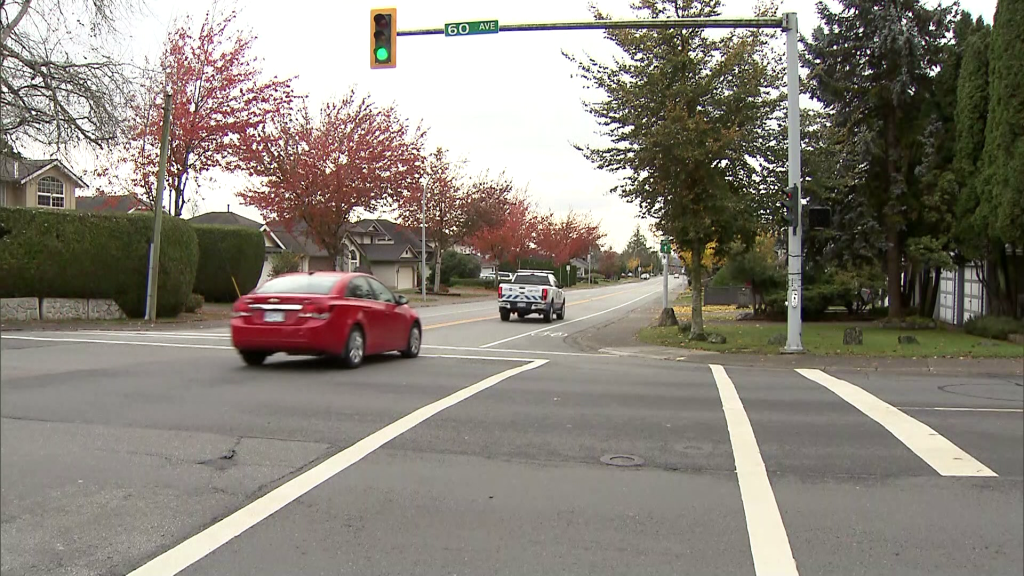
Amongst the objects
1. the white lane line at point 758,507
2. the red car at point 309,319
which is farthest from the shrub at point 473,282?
the white lane line at point 758,507

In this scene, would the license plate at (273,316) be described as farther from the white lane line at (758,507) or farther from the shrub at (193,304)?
the shrub at (193,304)

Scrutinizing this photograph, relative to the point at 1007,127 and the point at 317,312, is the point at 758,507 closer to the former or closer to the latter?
the point at 317,312

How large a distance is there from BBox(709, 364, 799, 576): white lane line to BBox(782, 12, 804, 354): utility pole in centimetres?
800

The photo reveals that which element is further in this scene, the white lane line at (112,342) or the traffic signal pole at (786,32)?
the white lane line at (112,342)

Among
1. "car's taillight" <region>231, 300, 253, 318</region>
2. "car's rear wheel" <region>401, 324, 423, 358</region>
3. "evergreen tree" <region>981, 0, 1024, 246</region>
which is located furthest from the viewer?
"evergreen tree" <region>981, 0, 1024, 246</region>

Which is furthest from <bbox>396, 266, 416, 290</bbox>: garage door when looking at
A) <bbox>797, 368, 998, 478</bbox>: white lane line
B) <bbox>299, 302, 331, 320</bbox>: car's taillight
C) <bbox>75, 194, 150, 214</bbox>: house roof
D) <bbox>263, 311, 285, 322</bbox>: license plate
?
<bbox>797, 368, 998, 478</bbox>: white lane line

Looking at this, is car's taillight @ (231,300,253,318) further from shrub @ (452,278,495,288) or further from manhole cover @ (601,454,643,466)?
shrub @ (452,278,495,288)

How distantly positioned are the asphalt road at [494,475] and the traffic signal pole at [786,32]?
5053 mm

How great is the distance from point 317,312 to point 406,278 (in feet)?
203

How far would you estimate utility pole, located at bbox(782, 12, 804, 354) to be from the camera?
15.0 m

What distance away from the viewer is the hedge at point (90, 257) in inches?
846

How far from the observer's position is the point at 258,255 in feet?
112

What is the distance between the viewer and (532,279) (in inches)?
1160

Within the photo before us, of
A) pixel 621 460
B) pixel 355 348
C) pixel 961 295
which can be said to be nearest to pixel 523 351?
pixel 355 348
